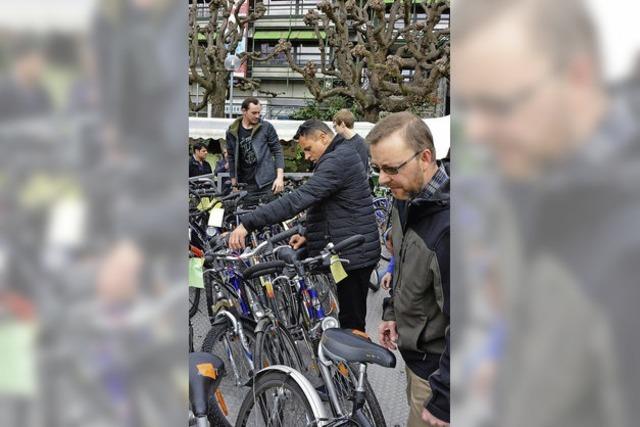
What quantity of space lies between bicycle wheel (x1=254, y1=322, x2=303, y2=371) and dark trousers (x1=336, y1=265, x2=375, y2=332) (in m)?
0.89

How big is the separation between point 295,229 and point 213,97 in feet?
62.1

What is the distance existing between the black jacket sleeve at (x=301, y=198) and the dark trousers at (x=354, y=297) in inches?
26.9

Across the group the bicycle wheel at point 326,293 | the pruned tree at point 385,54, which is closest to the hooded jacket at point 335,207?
the bicycle wheel at point 326,293

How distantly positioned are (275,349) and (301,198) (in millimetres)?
918

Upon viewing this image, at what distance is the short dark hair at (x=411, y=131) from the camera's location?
224cm

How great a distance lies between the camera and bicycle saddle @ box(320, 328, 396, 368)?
7.60ft

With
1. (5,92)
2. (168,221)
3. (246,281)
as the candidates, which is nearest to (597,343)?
(168,221)

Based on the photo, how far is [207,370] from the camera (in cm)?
202

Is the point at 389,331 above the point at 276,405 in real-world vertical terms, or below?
above

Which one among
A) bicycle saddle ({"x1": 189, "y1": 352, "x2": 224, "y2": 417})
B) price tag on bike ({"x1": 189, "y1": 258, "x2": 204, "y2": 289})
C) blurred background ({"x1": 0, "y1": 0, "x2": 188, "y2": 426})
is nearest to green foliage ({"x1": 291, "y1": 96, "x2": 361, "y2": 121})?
price tag on bike ({"x1": 189, "y1": 258, "x2": 204, "y2": 289})

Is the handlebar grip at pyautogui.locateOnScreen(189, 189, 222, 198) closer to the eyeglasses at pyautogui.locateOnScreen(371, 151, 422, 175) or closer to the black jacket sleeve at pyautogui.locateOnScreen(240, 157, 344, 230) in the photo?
the black jacket sleeve at pyautogui.locateOnScreen(240, 157, 344, 230)

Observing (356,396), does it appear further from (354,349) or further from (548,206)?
(548,206)

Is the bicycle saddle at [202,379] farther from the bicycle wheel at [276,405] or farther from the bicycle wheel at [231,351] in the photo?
the bicycle wheel at [231,351]

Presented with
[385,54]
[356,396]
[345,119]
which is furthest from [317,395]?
[385,54]
